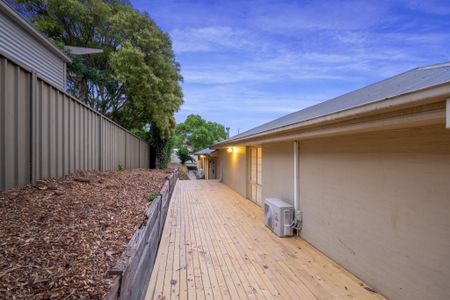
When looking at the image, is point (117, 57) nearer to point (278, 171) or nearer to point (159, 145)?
point (159, 145)

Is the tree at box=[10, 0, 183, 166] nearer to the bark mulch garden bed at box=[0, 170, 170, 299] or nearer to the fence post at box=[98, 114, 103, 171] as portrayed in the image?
the fence post at box=[98, 114, 103, 171]

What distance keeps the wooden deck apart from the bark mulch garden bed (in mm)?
876

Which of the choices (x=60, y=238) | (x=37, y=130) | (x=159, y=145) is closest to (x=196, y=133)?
(x=159, y=145)

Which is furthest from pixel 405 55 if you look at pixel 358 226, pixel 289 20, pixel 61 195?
pixel 61 195

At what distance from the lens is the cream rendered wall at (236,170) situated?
28.6ft

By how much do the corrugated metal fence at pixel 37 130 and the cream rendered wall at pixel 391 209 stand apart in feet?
14.1

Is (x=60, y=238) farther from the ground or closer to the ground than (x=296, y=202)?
farther from the ground

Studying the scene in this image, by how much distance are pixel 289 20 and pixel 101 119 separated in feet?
23.2

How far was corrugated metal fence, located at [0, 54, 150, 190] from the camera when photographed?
271 cm

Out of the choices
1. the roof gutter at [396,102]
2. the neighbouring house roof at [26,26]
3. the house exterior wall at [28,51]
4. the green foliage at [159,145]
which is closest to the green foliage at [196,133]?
the green foliage at [159,145]

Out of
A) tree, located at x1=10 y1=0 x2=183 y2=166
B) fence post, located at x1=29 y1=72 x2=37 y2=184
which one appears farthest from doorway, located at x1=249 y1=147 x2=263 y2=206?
tree, located at x1=10 y1=0 x2=183 y2=166

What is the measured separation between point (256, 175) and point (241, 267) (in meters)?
4.53

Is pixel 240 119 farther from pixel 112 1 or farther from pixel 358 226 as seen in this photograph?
pixel 358 226

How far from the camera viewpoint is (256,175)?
759 centimetres
